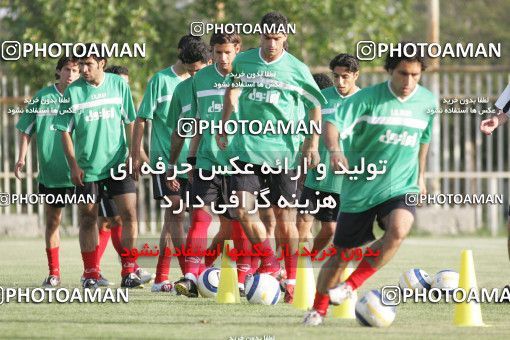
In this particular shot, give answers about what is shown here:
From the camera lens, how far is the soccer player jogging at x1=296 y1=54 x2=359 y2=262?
1259 centimetres

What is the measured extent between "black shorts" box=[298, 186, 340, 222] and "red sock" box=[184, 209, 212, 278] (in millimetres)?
1410

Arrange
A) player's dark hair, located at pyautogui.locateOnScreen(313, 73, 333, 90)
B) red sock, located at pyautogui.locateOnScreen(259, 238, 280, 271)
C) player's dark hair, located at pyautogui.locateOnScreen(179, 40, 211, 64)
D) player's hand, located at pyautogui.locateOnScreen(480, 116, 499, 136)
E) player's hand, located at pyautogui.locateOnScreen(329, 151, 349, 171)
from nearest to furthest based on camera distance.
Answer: player's hand, located at pyautogui.locateOnScreen(329, 151, 349, 171) < player's hand, located at pyautogui.locateOnScreen(480, 116, 499, 136) < red sock, located at pyautogui.locateOnScreen(259, 238, 280, 271) < player's dark hair, located at pyautogui.locateOnScreen(179, 40, 211, 64) < player's dark hair, located at pyautogui.locateOnScreen(313, 73, 333, 90)

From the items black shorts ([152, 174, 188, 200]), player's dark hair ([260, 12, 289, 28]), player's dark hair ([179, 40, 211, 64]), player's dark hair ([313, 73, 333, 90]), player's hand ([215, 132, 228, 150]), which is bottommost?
black shorts ([152, 174, 188, 200])

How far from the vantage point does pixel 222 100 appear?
11734 millimetres

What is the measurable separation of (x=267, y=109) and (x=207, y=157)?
905mm

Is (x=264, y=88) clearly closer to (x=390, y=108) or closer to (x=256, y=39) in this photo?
(x=390, y=108)

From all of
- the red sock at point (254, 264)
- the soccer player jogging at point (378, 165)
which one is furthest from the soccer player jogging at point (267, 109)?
the soccer player jogging at point (378, 165)

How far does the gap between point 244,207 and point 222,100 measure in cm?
134

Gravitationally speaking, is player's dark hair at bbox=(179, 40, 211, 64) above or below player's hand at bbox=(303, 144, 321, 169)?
above

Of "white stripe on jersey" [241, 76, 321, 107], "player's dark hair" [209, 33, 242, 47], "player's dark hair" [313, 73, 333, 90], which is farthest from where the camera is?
"player's dark hair" [313, 73, 333, 90]

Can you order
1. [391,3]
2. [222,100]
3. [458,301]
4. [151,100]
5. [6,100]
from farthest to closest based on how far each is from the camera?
[391,3] → [6,100] → [151,100] → [222,100] → [458,301]

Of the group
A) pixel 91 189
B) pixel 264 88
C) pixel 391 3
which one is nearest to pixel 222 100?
pixel 264 88

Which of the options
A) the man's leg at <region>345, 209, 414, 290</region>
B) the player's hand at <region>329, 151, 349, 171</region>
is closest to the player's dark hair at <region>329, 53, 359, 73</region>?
the man's leg at <region>345, 209, 414, 290</region>

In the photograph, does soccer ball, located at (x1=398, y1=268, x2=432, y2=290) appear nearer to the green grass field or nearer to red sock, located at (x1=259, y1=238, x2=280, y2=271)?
the green grass field
